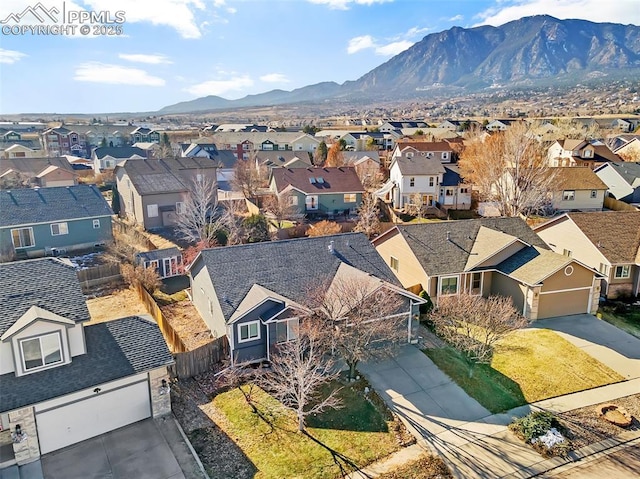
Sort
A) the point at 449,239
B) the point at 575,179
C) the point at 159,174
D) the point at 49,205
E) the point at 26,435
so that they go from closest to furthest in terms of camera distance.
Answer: the point at 26,435 < the point at 449,239 < the point at 49,205 < the point at 159,174 < the point at 575,179

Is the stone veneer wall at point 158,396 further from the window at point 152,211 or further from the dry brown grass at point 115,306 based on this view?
the window at point 152,211

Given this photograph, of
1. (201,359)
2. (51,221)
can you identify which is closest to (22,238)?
(51,221)

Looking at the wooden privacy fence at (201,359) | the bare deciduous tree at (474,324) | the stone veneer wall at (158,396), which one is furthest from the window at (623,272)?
the stone veneer wall at (158,396)

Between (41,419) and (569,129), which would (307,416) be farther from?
(569,129)

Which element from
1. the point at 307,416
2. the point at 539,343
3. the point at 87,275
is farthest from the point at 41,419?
the point at 539,343

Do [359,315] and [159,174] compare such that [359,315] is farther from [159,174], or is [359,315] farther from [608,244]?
[159,174]

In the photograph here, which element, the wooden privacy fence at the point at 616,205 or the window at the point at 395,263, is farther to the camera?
the wooden privacy fence at the point at 616,205
